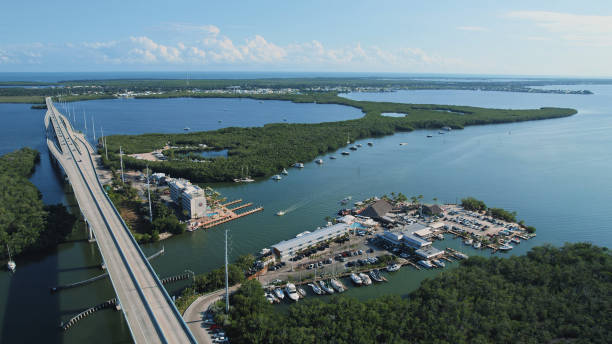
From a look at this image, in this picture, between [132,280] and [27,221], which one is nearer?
[132,280]

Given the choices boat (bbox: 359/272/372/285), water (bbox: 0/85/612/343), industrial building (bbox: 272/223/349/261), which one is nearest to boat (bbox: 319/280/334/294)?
water (bbox: 0/85/612/343)

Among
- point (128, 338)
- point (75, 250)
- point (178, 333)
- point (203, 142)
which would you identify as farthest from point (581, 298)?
point (203, 142)

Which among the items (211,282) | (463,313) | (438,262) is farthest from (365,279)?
(211,282)

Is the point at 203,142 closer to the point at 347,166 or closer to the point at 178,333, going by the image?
the point at 347,166

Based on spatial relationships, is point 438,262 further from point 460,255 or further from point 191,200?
point 191,200

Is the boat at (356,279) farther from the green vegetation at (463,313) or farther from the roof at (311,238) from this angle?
the roof at (311,238)
